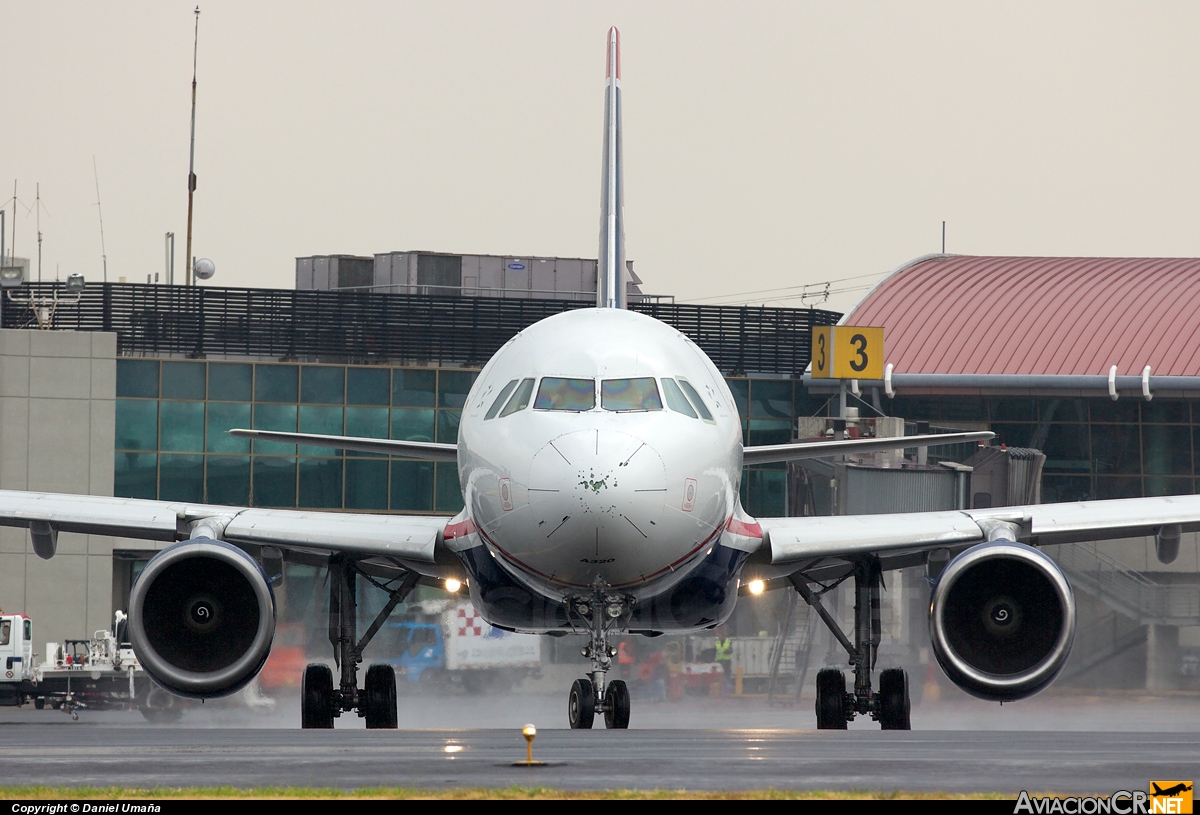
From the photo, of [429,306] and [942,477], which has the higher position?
[429,306]

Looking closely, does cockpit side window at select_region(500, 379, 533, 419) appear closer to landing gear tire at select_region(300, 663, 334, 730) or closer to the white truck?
landing gear tire at select_region(300, 663, 334, 730)

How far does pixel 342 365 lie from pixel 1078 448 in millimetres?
25409

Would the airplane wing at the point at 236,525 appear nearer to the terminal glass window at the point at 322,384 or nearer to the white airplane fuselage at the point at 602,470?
the white airplane fuselage at the point at 602,470

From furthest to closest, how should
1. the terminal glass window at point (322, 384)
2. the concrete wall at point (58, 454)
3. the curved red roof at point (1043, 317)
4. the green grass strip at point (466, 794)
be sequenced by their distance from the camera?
the curved red roof at point (1043, 317)
the terminal glass window at point (322, 384)
the concrete wall at point (58, 454)
the green grass strip at point (466, 794)

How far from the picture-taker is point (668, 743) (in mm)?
14125

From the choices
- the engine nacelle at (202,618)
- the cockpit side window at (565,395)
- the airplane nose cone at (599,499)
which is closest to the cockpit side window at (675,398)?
the cockpit side window at (565,395)

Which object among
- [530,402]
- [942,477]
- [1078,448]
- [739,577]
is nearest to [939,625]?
[739,577]

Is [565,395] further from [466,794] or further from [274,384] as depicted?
[274,384]

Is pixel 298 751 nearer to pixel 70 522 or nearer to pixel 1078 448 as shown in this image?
pixel 70 522

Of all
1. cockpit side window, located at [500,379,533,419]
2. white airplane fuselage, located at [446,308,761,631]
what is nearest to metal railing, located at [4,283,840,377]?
white airplane fuselage, located at [446,308,761,631]

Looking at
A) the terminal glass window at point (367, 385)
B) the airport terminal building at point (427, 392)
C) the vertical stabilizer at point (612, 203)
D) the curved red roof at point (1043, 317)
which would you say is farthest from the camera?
the curved red roof at point (1043, 317)

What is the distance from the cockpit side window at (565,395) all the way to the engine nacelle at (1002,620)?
504 centimetres

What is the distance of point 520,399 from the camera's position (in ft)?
57.7

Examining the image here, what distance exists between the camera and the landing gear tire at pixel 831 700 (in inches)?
914
